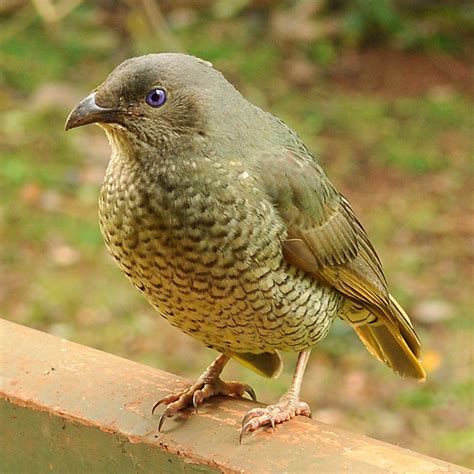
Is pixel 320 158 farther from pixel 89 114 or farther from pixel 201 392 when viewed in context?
pixel 89 114

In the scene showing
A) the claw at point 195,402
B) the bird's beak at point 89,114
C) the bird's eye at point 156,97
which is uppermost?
the bird's eye at point 156,97

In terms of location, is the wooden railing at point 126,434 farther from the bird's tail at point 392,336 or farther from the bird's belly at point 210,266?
the bird's tail at point 392,336

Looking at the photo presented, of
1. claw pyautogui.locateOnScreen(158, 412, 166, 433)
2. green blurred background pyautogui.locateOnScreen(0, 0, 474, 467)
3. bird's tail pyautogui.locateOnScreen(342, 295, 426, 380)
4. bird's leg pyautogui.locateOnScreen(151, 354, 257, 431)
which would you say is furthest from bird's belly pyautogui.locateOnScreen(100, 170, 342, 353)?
green blurred background pyautogui.locateOnScreen(0, 0, 474, 467)

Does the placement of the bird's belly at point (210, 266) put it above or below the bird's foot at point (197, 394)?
above

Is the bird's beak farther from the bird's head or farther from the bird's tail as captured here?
the bird's tail

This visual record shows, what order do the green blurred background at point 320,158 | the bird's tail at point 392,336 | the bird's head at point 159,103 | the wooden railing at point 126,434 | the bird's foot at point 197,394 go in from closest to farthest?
1. the wooden railing at point 126,434
2. the bird's head at point 159,103
3. the bird's foot at point 197,394
4. the bird's tail at point 392,336
5. the green blurred background at point 320,158

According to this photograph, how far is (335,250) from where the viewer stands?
3.06m

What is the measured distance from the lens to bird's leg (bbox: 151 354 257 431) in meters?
2.75

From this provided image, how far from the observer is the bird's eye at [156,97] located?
2639mm

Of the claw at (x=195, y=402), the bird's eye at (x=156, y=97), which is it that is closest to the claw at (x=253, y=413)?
the claw at (x=195, y=402)

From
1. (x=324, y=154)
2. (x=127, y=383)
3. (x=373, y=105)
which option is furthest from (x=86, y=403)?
(x=373, y=105)

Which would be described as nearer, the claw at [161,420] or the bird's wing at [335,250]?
the claw at [161,420]

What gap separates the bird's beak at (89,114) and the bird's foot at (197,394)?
66 cm

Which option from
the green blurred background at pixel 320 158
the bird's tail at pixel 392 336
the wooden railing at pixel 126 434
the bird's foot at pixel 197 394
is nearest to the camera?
the wooden railing at pixel 126 434
